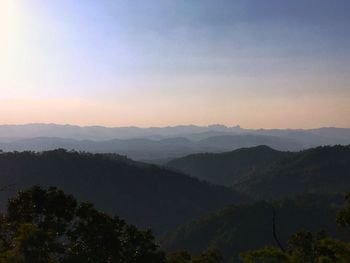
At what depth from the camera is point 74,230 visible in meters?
30.5

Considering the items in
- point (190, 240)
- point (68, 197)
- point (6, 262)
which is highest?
point (68, 197)

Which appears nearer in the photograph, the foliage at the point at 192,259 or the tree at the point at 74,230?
the tree at the point at 74,230

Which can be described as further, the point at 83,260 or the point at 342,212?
the point at 342,212

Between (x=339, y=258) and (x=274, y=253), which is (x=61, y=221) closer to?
(x=274, y=253)

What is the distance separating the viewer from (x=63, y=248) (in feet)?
90.5

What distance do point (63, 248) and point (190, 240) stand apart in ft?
572

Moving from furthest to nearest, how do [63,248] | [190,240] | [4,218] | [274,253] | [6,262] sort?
1. [190,240]
2. [4,218]
3. [63,248]
4. [274,253]
5. [6,262]

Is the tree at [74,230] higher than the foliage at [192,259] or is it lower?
higher

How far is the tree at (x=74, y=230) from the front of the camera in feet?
94.9

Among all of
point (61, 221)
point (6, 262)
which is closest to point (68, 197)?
point (61, 221)

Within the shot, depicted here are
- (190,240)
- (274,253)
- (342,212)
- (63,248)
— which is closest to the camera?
(274,253)

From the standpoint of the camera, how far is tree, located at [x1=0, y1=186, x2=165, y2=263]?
94.9 ft

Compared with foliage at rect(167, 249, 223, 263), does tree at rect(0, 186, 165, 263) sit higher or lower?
higher

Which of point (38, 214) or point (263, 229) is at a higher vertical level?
point (38, 214)
